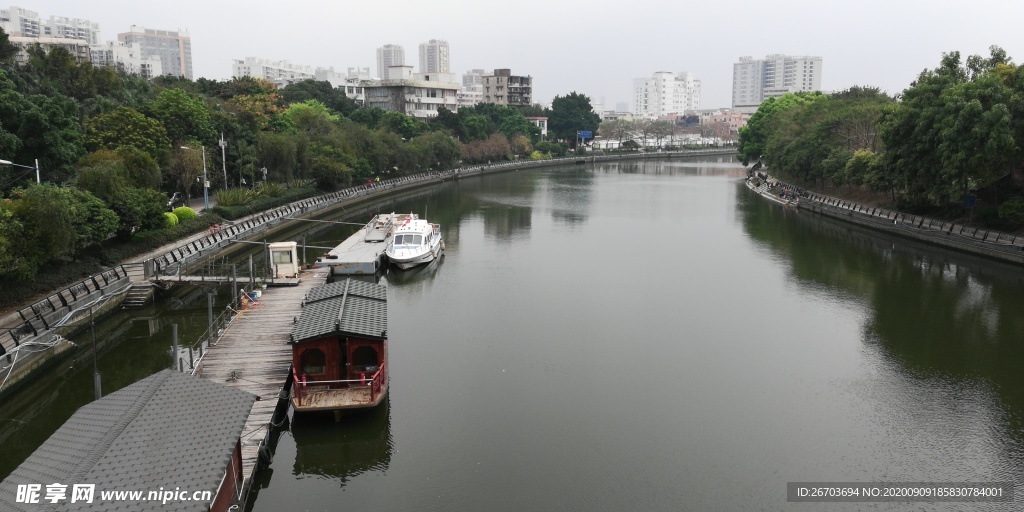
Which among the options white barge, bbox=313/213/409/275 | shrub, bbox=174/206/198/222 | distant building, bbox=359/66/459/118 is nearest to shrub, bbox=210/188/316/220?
shrub, bbox=174/206/198/222

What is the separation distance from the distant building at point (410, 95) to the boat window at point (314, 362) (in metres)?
86.3

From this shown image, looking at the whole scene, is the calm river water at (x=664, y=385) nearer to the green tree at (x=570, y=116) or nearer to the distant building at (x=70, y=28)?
the green tree at (x=570, y=116)

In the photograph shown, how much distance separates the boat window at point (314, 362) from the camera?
688 inches

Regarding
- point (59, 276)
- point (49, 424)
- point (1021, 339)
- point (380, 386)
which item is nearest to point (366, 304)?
point (380, 386)

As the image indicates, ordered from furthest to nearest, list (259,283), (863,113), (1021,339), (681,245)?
(863,113)
(681,245)
(259,283)
(1021,339)

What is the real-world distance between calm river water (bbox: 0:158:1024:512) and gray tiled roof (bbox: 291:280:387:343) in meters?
1.90

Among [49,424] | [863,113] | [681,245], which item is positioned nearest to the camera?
[49,424]

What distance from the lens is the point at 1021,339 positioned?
76.8 ft

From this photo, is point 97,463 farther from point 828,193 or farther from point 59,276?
point 828,193

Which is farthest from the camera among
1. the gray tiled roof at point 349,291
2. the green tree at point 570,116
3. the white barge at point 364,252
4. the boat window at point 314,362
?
the green tree at point 570,116

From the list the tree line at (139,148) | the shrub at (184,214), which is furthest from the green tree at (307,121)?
the shrub at (184,214)

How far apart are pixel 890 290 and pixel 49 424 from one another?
28.7 m

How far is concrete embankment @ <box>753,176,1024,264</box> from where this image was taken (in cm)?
3450

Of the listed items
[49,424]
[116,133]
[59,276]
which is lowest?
[49,424]
